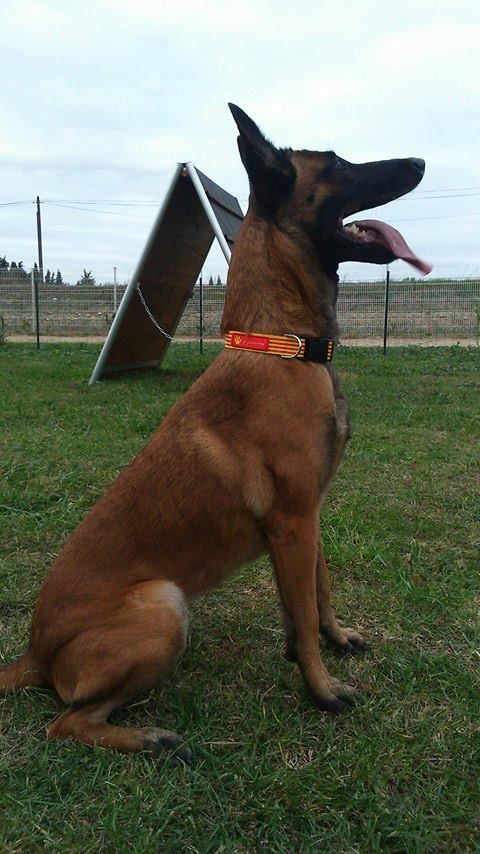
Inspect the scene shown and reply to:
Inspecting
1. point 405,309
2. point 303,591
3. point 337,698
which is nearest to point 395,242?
point 303,591

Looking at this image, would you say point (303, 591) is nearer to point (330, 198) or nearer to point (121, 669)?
point (121, 669)

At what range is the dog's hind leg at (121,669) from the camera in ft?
6.39

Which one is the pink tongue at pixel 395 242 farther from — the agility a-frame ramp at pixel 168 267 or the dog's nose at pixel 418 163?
the agility a-frame ramp at pixel 168 267

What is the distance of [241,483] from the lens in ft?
6.89

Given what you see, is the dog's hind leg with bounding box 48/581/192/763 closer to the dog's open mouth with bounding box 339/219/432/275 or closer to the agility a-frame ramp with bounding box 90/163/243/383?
the dog's open mouth with bounding box 339/219/432/275

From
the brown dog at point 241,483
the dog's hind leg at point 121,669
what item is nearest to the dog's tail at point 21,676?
the brown dog at point 241,483

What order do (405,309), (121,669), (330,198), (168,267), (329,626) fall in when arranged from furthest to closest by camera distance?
(405,309) → (168,267) → (329,626) → (330,198) → (121,669)

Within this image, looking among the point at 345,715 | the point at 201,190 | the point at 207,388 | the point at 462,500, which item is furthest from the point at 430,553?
the point at 201,190

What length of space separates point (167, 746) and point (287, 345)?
1.33 metres

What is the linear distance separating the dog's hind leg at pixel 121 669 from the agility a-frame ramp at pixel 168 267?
5664 millimetres

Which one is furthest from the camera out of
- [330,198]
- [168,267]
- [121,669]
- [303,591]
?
[168,267]

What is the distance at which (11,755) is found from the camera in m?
1.95

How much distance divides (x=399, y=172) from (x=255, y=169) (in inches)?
22.1

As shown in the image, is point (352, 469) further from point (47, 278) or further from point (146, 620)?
point (47, 278)
